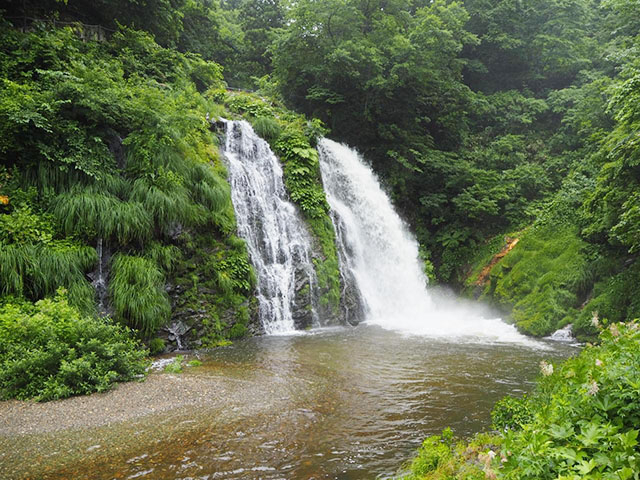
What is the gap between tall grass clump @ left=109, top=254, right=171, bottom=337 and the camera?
8.35m

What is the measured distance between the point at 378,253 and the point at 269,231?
16.8ft

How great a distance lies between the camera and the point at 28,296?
7.34 metres

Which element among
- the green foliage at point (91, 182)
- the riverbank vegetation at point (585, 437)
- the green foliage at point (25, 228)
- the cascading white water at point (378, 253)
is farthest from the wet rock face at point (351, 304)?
the riverbank vegetation at point (585, 437)

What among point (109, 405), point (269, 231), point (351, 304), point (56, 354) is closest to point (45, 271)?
point (56, 354)

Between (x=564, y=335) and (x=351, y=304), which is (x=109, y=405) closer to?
(x=351, y=304)

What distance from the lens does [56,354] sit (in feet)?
19.1

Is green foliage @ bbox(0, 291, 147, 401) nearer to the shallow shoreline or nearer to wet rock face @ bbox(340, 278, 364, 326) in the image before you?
the shallow shoreline

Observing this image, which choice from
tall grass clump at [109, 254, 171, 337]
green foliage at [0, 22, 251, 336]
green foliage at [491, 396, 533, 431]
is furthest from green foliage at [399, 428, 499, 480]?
green foliage at [0, 22, 251, 336]

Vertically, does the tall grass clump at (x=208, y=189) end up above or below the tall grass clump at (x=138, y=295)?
above

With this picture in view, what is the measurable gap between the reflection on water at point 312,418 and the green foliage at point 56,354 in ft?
3.87

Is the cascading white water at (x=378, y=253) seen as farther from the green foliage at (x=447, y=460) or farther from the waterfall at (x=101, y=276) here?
the green foliage at (x=447, y=460)

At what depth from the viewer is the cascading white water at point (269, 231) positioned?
11992mm

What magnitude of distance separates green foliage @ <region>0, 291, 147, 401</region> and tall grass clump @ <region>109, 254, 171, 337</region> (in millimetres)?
1544

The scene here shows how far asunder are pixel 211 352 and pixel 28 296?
11.8 feet
